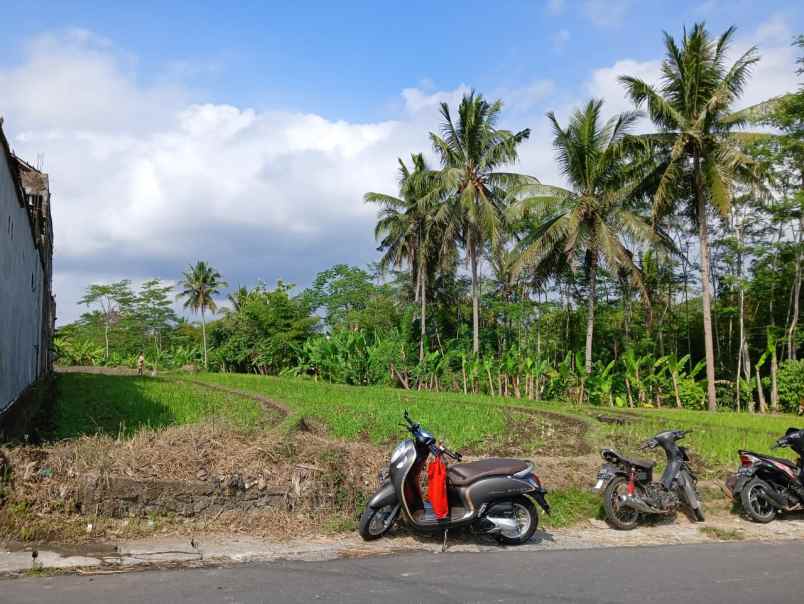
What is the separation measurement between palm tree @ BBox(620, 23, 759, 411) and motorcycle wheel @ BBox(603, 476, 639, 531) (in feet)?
61.5

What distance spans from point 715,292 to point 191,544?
110ft

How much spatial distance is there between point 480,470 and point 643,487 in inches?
84.1

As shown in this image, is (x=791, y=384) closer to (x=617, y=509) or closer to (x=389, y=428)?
(x=389, y=428)

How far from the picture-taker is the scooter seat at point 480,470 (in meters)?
6.67

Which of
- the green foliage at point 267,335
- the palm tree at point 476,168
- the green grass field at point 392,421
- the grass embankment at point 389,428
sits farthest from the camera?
the green foliage at point 267,335

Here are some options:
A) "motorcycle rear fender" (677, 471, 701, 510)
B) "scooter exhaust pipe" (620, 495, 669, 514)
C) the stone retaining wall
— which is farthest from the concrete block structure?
"motorcycle rear fender" (677, 471, 701, 510)

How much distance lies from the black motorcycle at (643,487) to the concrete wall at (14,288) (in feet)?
27.2

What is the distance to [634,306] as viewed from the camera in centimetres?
3706

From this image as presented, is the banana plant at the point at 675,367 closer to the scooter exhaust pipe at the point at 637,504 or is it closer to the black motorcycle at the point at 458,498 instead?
the scooter exhaust pipe at the point at 637,504

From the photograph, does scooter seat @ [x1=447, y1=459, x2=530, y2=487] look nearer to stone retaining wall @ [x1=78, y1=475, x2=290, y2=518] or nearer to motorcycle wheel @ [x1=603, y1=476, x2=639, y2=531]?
motorcycle wheel @ [x1=603, y1=476, x2=639, y2=531]

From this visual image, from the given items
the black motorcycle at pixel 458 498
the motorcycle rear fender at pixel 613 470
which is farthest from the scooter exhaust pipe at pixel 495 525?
the motorcycle rear fender at pixel 613 470

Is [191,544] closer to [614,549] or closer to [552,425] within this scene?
[614,549]

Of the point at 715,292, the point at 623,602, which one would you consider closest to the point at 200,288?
the point at 715,292

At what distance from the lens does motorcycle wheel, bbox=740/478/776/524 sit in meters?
7.91
